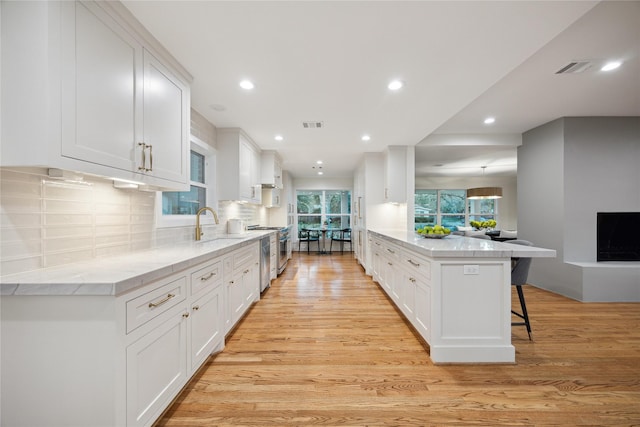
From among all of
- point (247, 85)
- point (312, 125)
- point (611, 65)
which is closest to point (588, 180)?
point (611, 65)

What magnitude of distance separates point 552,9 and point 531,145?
11.9 feet

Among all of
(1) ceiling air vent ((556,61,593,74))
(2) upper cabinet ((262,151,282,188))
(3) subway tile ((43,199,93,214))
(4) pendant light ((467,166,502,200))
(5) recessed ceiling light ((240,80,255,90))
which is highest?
(1) ceiling air vent ((556,61,593,74))

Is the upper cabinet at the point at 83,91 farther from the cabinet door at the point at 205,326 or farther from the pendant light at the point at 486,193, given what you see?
the pendant light at the point at 486,193

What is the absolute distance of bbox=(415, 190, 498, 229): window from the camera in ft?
31.6

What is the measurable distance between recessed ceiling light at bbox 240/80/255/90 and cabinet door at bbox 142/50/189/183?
50 centimetres

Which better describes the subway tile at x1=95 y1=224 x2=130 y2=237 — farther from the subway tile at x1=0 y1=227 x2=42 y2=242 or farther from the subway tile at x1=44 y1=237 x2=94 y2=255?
the subway tile at x1=0 y1=227 x2=42 y2=242

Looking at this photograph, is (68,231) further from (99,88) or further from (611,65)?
(611,65)

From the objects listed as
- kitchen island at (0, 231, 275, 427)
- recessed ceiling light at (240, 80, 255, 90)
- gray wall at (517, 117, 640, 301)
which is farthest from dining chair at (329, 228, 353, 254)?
kitchen island at (0, 231, 275, 427)

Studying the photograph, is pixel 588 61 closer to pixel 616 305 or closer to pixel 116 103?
pixel 616 305

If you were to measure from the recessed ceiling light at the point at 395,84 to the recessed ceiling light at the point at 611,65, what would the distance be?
1908 mm

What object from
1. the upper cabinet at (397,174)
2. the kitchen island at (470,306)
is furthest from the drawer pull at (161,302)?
the upper cabinet at (397,174)

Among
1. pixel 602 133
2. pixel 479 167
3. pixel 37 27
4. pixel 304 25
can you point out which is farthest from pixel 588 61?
pixel 479 167

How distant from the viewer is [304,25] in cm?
170

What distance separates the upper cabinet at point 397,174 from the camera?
4797 mm
